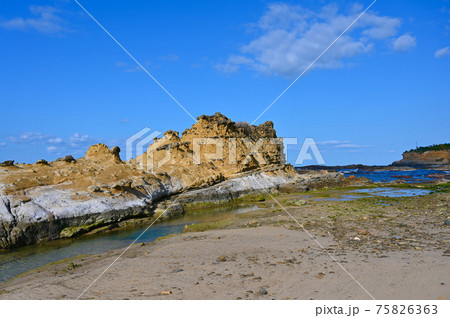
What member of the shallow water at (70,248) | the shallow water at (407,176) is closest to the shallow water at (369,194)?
the shallow water at (70,248)

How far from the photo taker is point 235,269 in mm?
7816

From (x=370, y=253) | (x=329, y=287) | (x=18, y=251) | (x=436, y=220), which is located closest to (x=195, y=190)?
(x=18, y=251)

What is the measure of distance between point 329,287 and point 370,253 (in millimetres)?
3260

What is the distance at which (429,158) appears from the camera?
127000 millimetres

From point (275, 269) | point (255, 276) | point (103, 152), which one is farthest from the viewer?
point (103, 152)

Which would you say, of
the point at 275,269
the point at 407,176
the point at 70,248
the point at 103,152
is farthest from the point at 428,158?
the point at 275,269

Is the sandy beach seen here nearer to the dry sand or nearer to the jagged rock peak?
the dry sand

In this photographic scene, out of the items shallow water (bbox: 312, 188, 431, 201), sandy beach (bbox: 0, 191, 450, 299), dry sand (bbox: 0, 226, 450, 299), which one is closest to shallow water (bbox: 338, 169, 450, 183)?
shallow water (bbox: 312, 188, 431, 201)

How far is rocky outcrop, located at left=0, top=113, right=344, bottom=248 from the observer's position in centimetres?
1717

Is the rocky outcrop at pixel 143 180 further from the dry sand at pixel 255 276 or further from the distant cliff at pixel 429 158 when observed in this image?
the distant cliff at pixel 429 158

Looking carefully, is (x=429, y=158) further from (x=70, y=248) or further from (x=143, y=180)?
(x=70, y=248)

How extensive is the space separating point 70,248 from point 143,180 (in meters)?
11.0

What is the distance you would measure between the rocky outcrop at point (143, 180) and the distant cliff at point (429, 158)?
10073 centimetres

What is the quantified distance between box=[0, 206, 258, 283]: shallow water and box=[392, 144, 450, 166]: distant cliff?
429 feet
